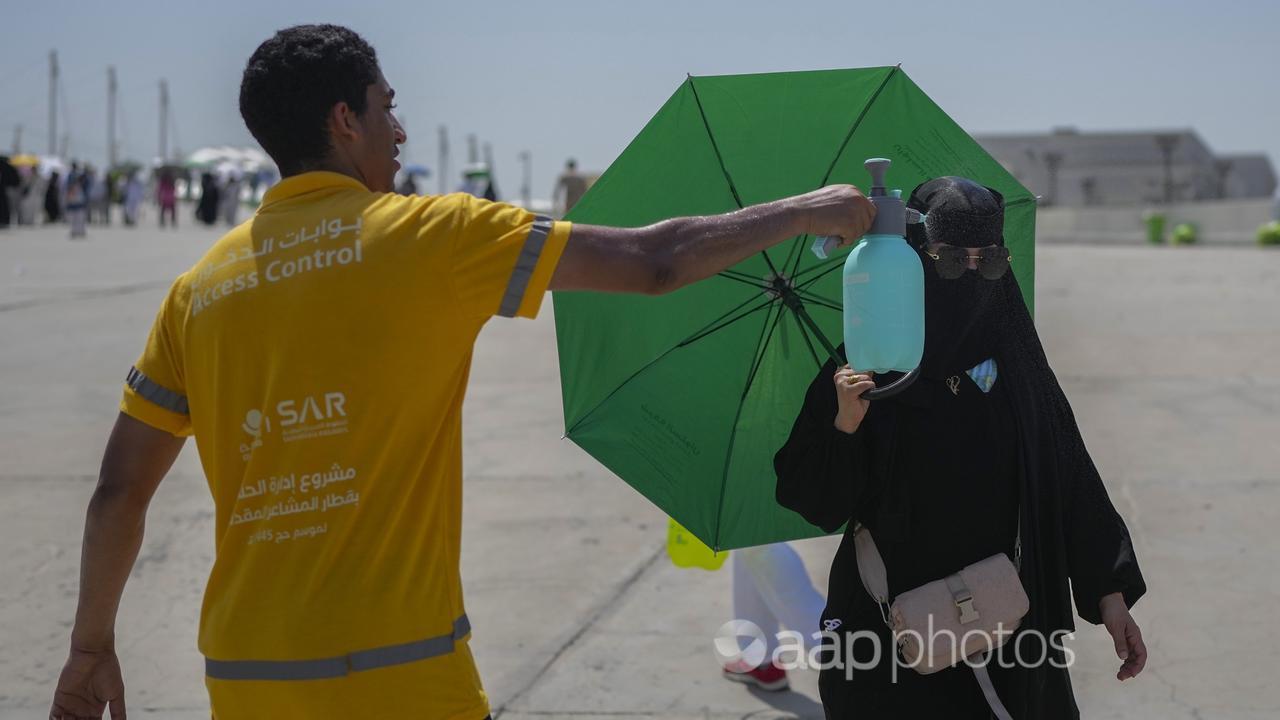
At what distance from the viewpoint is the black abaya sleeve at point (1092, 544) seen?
2.83 metres

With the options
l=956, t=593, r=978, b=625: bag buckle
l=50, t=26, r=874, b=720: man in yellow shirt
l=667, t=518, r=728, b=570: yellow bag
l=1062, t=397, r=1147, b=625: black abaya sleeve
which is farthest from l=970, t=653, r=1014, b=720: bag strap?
l=667, t=518, r=728, b=570: yellow bag

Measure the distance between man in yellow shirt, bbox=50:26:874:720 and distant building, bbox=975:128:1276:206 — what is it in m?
56.4

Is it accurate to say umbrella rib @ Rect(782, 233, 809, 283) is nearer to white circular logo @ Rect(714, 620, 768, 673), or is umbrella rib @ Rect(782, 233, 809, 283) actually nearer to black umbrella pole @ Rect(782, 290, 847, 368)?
black umbrella pole @ Rect(782, 290, 847, 368)

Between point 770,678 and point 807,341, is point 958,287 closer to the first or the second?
point 807,341

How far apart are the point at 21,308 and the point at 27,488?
777 centimetres

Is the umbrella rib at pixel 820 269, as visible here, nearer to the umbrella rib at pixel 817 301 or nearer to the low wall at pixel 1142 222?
the umbrella rib at pixel 817 301

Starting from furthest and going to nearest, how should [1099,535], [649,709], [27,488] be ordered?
[27,488]
[649,709]
[1099,535]

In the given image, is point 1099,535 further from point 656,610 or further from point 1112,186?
point 1112,186

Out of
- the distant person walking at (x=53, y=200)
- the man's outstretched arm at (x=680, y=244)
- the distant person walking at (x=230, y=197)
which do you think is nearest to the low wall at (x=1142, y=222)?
the distant person walking at (x=230, y=197)

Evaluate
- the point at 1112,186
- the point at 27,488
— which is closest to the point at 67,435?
the point at 27,488

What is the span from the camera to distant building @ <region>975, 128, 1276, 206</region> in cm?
5622

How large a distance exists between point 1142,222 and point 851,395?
45.2 meters

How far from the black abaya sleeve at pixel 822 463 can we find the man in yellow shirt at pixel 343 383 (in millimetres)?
655

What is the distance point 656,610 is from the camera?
226 inches
